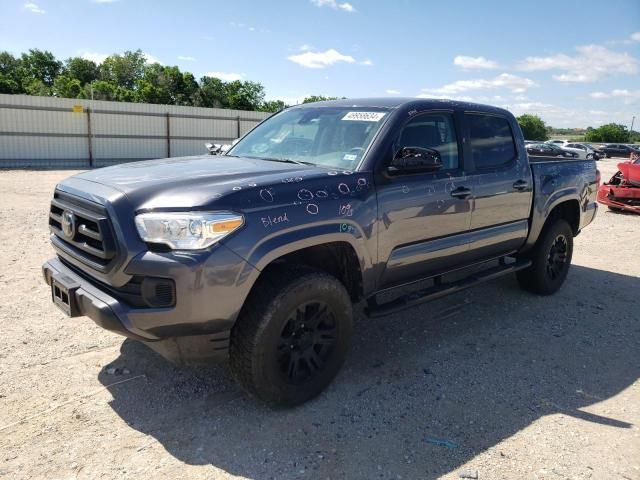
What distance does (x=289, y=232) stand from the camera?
3.00 metres

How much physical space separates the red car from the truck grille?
12143 mm

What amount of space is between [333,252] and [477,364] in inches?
62.2

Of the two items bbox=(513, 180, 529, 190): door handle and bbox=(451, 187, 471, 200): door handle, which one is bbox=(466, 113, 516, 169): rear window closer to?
bbox=(513, 180, 529, 190): door handle

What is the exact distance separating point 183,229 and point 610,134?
86.8 m

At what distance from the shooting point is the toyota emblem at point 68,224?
316 centimetres

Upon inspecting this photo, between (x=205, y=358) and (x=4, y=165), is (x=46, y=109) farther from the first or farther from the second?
(x=205, y=358)

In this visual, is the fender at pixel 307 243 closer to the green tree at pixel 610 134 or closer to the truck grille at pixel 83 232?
the truck grille at pixel 83 232

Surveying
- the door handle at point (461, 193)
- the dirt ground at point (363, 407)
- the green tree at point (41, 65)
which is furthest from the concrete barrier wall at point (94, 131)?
the green tree at point (41, 65)

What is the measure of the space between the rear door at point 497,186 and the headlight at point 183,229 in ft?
8.22

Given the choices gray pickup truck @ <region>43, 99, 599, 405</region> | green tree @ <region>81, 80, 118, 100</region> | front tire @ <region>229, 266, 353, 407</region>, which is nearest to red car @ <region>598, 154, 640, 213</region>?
gray pickup truck @ <region>43, 99, 599, 405</region>

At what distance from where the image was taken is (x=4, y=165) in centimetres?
1995

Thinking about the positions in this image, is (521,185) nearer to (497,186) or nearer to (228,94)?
(497,186)

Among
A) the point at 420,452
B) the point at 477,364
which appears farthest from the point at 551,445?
the point at 477,364

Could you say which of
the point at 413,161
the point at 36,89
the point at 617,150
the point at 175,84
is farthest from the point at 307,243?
the point at 175,84
